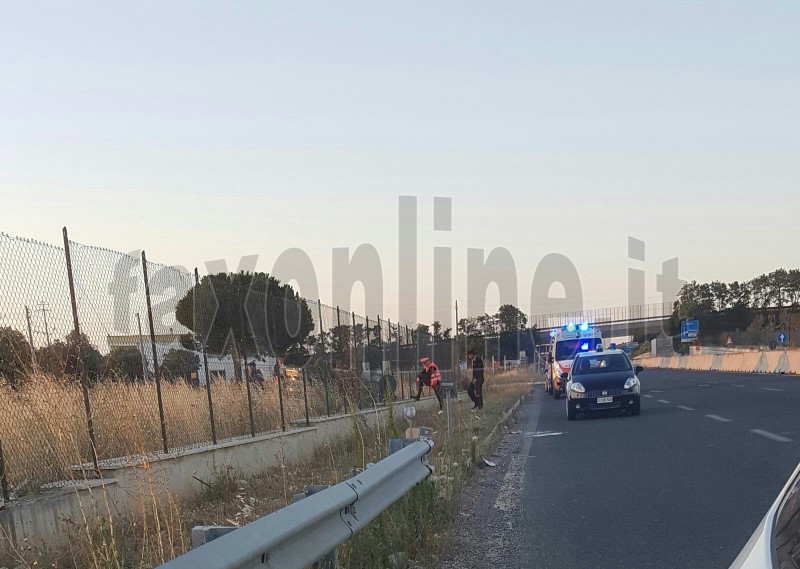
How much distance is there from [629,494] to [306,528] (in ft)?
19.0

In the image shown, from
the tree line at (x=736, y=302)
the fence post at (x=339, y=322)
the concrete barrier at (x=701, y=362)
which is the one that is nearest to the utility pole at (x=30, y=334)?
the fence post at (x=339, y=322)

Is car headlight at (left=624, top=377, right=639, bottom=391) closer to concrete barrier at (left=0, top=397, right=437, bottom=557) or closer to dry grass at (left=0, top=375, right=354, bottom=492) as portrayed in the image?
concrete barrier at (left=0, top=397, right=437, bottom=557)

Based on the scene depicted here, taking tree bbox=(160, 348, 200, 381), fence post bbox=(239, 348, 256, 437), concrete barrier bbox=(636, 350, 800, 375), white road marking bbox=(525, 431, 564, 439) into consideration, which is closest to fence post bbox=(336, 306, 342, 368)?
white road marking bbox=(525, 431, 564, 439)

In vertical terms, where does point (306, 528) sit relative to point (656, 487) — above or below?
above

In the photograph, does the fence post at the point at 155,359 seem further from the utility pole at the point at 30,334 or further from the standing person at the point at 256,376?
the standing person at the point at 256,376

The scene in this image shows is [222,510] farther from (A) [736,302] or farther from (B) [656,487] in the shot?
(A) [736,302]

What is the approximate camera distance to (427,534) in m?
7.19

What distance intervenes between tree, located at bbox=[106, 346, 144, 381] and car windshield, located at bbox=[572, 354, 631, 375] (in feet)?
43.3

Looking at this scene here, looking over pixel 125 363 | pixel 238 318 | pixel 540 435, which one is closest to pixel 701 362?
pixel 540 435

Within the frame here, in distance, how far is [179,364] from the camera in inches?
474

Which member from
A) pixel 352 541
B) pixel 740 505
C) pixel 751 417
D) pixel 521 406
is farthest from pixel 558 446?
pixel 521 406

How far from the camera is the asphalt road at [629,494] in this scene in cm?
680

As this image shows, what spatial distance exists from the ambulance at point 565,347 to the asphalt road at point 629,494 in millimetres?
18700

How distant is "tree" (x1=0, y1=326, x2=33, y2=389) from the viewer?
8453mm
